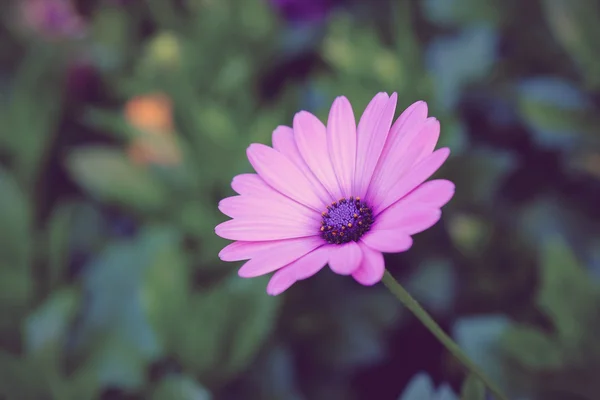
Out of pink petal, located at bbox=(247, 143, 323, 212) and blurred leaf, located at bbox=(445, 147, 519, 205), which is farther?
blurred leaf, located at bbox=(445, 147, 519, 205)

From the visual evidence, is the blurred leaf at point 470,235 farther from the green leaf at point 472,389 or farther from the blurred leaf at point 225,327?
the green leaf at point 472,389

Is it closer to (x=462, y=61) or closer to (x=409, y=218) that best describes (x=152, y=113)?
(x=462, y=61)

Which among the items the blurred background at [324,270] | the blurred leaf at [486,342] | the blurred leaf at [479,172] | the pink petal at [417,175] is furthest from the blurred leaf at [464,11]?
the pink petal at [417,175]

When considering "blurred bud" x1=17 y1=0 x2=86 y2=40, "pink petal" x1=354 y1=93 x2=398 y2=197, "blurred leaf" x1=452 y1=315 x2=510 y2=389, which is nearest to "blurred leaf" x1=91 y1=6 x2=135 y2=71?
"blurred bud" x1=17 y1=0 x2=86 y2=40

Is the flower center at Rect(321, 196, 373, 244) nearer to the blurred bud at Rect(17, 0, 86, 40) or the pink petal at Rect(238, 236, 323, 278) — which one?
the pink petal at Rect(238, 236, 323, 278)

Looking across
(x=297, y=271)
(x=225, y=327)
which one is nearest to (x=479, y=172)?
(x=225, y=327)

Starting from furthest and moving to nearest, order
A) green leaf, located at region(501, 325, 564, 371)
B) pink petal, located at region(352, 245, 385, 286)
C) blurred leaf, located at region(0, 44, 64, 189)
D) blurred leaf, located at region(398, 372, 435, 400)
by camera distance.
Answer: blurred leaf, located at region(0, 44, 64, 189) → green leaf, located at region(501, 325, 564, 371) → blurred leaf, located at region(398, 372, 435, 400) → pink petal, located at region(352, 245, 385, 286)

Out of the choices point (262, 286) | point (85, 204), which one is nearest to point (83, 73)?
point (85, 204)

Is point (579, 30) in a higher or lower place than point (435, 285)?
higher
